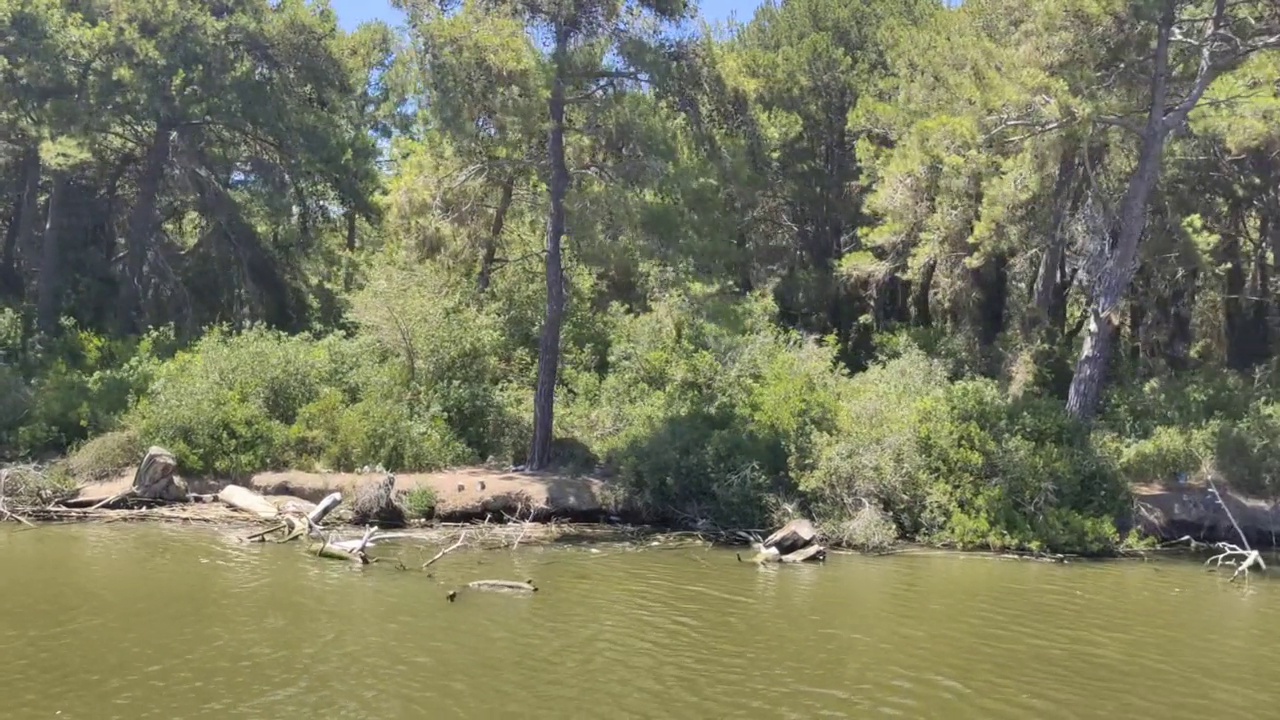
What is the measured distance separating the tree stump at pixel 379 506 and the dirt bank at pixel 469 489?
0.23 meters

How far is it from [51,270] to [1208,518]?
28.6 metres

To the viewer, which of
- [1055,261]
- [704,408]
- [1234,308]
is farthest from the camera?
[1234,308]

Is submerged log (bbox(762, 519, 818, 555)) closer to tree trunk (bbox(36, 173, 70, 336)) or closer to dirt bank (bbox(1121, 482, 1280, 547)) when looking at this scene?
dirt bank (bbox(1121, 482, 1280, 547))

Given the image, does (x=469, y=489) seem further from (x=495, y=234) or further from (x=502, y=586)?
(x=495, y=234)

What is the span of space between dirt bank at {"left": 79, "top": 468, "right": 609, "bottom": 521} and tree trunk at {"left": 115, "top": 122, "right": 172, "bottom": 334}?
11.0 metres

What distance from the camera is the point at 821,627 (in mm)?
11602

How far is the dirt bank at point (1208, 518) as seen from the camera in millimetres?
17922

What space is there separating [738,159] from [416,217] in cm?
727

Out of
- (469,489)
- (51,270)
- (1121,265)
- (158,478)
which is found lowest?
(158,478)

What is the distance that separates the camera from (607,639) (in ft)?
35.7

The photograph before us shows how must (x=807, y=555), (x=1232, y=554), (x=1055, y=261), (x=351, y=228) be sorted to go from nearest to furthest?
Answer: (x=807, y=555)
(x=1232, y=554)
(x=1055, y=261)
(x=351, y=228)

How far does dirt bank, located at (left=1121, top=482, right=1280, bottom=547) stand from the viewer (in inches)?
706

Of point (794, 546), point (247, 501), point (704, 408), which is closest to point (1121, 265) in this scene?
point (704, 408)

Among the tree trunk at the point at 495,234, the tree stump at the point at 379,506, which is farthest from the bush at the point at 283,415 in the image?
the tree trunk at the point at 495,234
